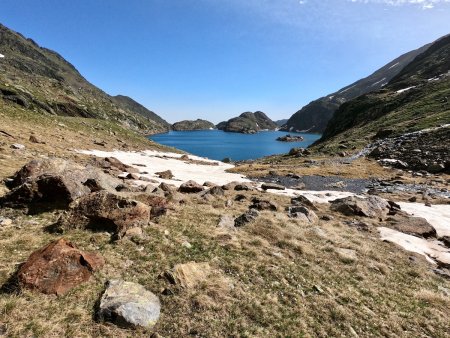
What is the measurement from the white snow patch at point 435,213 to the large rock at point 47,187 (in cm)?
2472

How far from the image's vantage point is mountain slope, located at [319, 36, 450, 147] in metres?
76.9

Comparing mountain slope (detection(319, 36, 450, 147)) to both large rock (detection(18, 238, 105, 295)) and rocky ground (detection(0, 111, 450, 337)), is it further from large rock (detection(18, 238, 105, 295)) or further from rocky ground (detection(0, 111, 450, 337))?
large rock (detection(18, 238, 105, 295))

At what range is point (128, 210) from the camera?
47.3 ft

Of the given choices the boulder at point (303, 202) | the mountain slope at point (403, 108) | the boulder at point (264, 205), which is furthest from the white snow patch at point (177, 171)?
the mountain slope at point (403, 108)

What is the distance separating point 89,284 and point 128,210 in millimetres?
4833

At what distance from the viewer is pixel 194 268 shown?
38.1 feet

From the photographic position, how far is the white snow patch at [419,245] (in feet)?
59.5

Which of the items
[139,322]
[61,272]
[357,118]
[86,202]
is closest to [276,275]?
[139,322]

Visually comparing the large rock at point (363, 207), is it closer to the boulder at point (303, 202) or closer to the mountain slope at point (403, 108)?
the boulder at point (303, 202)

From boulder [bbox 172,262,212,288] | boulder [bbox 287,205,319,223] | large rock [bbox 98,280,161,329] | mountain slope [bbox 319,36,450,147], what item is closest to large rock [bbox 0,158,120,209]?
large rock [bbox 98,280,161,329]

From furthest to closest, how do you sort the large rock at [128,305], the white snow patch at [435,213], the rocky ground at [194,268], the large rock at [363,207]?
the large rock at [363,207]
the white snow patch at [435,213]
the rocky ground at [194,268]
the large rock at [128,305]

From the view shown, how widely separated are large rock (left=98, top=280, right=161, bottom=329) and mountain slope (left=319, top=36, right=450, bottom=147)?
75051 mm

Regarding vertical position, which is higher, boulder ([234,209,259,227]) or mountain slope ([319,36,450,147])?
mountain slope ([319,36,450,147])

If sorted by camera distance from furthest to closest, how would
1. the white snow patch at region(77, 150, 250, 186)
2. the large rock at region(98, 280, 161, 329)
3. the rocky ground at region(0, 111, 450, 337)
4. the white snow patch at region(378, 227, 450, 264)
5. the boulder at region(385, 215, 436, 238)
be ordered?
the white snow patch at region(77, 150, 250, 186) → the boulder at region(385, 215, 436, 238) → the white snow patch at region(378, 227, 450, 264) → the rocky ground at region(0, 111, 450, 337) → the large rock at region(98, 280, 161, 329)
